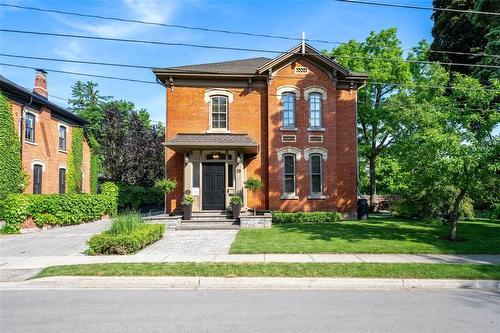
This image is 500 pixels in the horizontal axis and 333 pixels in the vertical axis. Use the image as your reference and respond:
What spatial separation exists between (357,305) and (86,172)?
2880 centimetres

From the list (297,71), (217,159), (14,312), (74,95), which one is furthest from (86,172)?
(74,95)

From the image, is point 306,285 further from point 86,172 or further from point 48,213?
point 86,172

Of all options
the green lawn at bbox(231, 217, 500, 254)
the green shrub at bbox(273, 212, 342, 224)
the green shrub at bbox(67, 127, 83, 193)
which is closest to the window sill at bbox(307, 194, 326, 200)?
the green shrub at bbox(273, 212, 342, 224)

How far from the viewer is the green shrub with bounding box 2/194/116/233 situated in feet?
53.1

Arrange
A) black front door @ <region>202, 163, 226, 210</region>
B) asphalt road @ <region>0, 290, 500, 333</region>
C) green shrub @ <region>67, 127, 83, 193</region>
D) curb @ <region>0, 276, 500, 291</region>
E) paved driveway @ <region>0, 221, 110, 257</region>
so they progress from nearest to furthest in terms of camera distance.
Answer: asphalt road @ <region>0, 290, 500, 333</region>, curb @ <region>0, 276, 500, 291</region>, paved driveway @ <region>0, 221, 110, 257</region>, black front door @ <region>202, 163, 226, 210</region>, green shrub @ <region>67, 127, 83, 193</region>

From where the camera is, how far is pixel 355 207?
67.5 ft

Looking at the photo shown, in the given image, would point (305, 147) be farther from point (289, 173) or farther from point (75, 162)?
point (75, 162)

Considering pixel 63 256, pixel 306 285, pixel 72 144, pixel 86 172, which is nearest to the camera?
pixel 306 285

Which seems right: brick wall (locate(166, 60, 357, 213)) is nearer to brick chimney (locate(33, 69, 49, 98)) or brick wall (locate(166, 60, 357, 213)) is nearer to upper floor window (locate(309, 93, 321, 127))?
upper floor window (locate(309, 93, 321, 127))

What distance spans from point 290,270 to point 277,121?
41.2 feet

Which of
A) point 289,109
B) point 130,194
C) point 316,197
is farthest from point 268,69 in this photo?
point 130,194

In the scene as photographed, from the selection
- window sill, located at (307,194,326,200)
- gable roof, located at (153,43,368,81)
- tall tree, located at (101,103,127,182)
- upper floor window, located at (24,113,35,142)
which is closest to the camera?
gable roof, located at (153,43,368,81)

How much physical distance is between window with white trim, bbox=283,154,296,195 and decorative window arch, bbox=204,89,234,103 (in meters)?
4.53

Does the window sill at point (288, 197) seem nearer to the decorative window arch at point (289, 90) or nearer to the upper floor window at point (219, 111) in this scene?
the upper floor window at point (219, 111)
